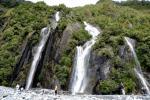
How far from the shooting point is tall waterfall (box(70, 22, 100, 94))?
60.2 metres

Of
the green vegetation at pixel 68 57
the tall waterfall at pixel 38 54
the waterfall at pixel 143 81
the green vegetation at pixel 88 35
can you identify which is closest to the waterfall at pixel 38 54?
A: the tall waterfall at pixel 38 54

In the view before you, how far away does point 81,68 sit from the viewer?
6288 cm

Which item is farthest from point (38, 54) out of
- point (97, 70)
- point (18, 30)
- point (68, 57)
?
point (18, 30)

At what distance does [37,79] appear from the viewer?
221ft

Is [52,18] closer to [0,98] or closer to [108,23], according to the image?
[108,23]

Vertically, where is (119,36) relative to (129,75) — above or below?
above

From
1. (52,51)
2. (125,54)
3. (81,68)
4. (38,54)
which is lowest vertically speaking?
(81,68)

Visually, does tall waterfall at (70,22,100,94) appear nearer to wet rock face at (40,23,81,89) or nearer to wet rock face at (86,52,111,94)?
wet rock face at (86,52,111,94)

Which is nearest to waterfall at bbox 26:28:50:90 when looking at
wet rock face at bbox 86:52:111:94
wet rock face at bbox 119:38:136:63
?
wet rock face at bbox 86:52:111:94

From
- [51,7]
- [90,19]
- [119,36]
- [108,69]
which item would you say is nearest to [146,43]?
[119,36]

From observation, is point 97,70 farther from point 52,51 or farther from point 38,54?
point 38,54

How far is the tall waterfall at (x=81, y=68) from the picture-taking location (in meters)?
60.2

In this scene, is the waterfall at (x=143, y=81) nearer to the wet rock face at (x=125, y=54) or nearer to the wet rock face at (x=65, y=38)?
the wet rock face at (x=125, y=54)

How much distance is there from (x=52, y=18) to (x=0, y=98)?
51.1 m
